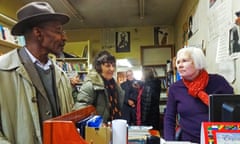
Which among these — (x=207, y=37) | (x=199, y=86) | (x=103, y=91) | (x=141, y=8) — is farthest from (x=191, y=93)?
(x=141, y=8)

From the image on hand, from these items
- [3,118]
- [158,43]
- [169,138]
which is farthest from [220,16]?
[158,43]

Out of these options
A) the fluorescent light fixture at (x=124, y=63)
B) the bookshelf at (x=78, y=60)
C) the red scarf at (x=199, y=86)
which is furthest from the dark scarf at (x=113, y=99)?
the fluorescent light fixture at (x=124, y=63)

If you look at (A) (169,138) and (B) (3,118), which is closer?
(B) (3,118)

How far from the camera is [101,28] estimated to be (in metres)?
7.37

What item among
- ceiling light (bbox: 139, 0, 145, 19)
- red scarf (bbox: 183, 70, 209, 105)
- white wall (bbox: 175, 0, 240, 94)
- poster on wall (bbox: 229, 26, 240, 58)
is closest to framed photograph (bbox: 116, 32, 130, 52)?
ceiling light (bbox: 139, 0, 145, 19)

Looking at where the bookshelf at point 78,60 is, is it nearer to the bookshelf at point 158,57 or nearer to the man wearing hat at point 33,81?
the bookshelf at point 158,57

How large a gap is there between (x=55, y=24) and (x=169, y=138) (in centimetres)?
119

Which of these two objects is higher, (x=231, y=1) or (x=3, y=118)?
(x=231, y=1)

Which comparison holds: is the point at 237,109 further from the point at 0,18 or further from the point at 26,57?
the point at 0,18

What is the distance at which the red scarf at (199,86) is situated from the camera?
1.95m

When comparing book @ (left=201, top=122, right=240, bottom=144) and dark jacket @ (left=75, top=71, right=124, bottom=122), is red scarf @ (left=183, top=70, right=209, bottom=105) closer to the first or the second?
dark jacket @ (left=75, top=71, right=124, bottom=122)

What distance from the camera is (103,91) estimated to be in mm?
2482

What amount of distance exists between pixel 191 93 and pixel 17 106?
1.22m

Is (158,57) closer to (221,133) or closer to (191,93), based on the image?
(191,93)
